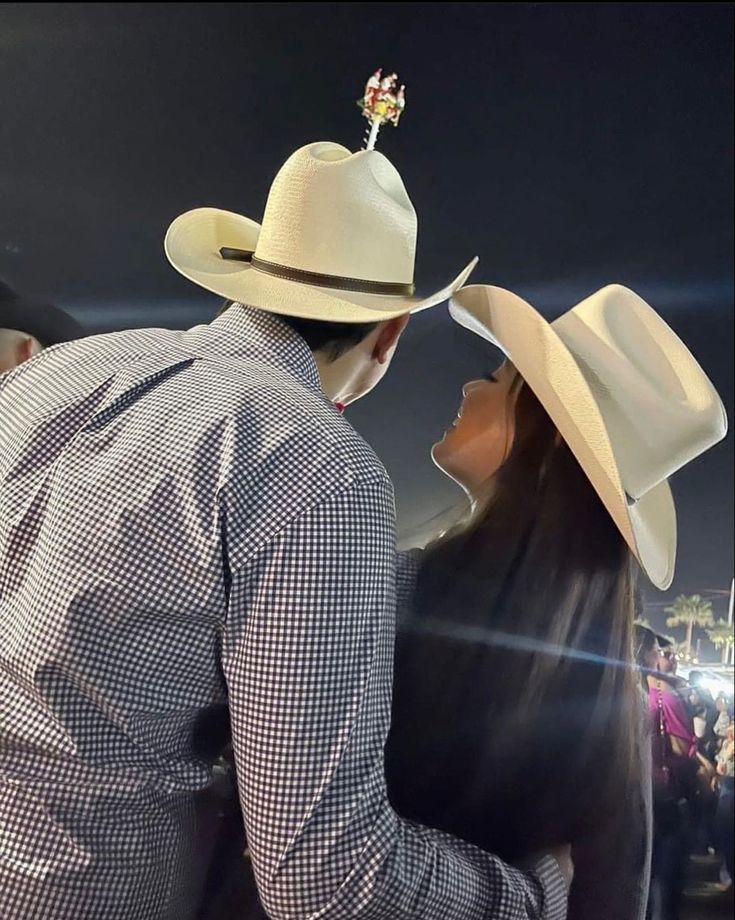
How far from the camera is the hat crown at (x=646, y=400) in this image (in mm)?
768

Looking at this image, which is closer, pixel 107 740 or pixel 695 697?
pixel 107 740

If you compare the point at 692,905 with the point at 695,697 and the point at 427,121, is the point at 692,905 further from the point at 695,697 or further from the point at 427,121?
the point at 427,121

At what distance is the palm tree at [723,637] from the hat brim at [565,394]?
23 centimetres

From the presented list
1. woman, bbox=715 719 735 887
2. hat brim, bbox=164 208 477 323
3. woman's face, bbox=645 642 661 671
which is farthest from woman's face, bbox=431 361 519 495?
woman, bbox=715 719 735 887

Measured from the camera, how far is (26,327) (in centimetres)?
109

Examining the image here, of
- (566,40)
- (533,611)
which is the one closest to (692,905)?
(533,611)

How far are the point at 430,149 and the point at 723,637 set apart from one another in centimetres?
73

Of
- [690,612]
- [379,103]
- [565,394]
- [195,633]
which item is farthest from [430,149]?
[195,633]

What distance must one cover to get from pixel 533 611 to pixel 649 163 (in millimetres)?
689

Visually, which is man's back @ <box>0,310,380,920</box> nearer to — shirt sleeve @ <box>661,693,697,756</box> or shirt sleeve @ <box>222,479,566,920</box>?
shirt sleeve @ <box>222,479,566,920</box>

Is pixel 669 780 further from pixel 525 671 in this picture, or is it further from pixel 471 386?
pixel 471 386

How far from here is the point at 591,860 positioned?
83 centimetres

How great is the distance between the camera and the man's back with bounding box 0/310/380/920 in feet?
1.88

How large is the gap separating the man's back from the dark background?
1.58 ft
